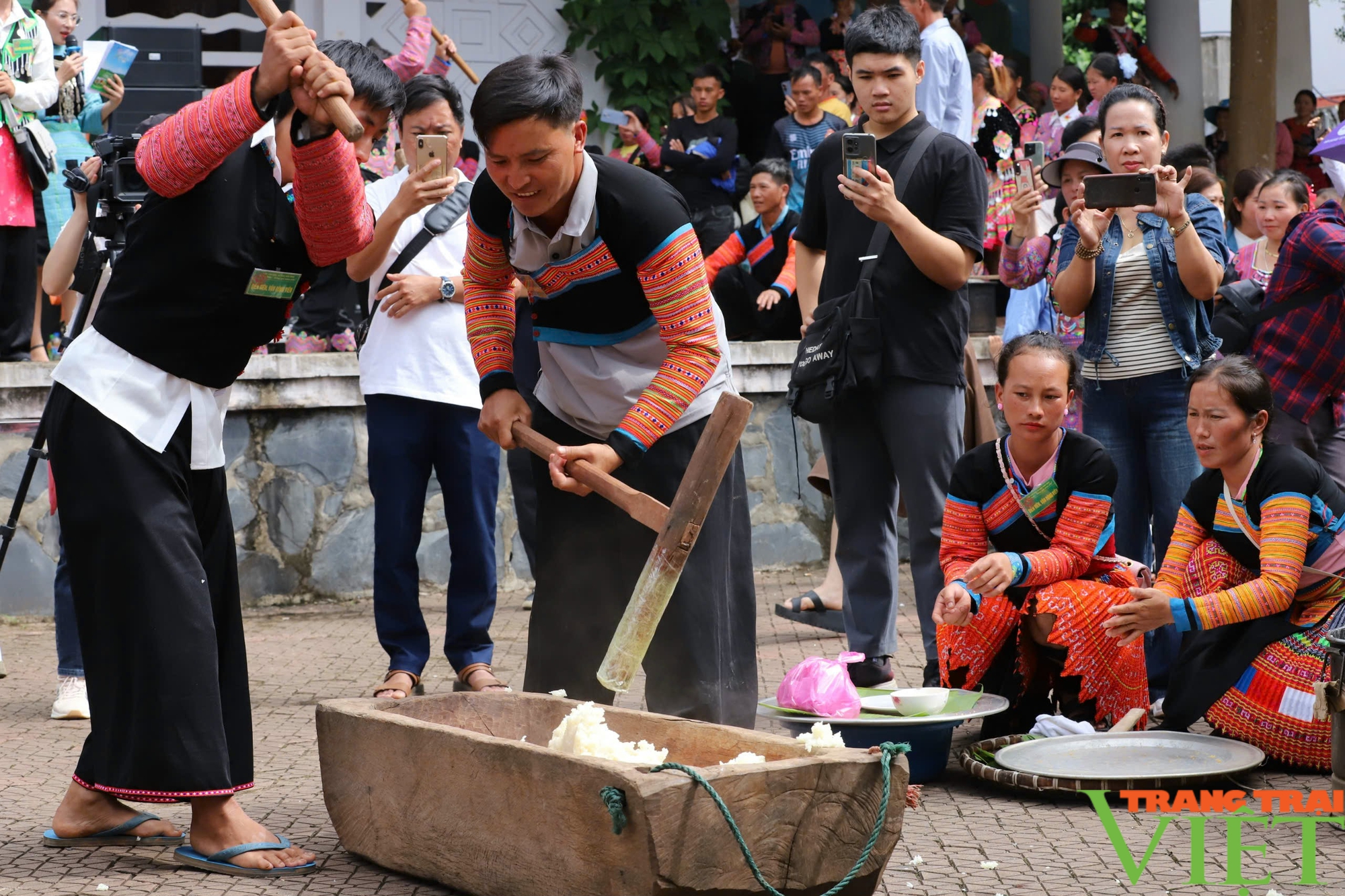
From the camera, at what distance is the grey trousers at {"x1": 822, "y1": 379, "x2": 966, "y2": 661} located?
498 cm

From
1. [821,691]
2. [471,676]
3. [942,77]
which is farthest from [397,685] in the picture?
[942,77]

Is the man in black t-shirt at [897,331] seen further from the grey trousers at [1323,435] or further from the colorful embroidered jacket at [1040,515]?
the grey trousers at [1323,435]

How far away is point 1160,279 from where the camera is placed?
5.15 m

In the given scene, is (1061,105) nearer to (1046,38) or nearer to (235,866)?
(1046,38)

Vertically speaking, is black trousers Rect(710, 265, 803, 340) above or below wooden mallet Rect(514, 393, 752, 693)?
above

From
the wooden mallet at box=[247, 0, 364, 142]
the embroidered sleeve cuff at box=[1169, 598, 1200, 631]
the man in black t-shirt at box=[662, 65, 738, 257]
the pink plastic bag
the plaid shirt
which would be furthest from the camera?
the man in black t-shirt at box=[662, 65, 738, 257]

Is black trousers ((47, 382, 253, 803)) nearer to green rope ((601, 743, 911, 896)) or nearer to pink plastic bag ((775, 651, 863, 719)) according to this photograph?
green rope ((601, 743, 911, 896))

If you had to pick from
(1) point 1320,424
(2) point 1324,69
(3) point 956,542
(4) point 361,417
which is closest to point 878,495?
(3) point 956,542

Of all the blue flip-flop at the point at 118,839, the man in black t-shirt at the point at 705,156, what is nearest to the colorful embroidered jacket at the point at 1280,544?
the blue flip-flop at the point at 118,839

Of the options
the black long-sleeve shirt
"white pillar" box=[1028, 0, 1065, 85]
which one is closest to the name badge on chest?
the black long-sleeve shirt

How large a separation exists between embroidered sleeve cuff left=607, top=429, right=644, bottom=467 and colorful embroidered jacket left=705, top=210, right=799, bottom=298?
521cm

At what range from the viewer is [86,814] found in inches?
143

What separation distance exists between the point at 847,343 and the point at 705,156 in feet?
16.4

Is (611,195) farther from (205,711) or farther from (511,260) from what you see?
(205,711)
